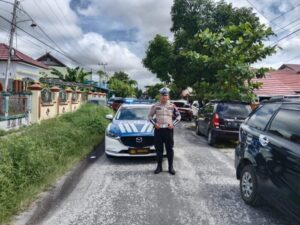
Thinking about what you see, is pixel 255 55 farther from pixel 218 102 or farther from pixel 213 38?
pixel 218 102

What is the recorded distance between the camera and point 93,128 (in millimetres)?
11844

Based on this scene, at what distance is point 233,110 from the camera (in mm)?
11414

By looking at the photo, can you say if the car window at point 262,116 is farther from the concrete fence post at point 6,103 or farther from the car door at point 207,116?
the concrete fence post at point 6,103

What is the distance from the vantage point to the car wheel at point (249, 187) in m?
4.98

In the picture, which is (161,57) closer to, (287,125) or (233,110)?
(233,110)

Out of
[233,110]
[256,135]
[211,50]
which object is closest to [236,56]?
[211,50]

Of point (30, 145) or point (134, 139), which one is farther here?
point (134, 139)

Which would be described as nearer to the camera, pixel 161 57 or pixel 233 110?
pixel 233 110

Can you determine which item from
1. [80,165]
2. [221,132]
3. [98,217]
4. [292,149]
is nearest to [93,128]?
[80,165]

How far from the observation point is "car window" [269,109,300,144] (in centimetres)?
405

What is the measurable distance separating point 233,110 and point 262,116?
621cm

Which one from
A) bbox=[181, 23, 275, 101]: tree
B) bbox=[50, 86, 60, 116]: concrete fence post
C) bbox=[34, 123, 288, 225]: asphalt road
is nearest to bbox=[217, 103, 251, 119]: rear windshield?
bbox=[181, 23, 275, 101]: tree

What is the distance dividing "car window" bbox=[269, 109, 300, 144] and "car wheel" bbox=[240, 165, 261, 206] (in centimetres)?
Answer: 81

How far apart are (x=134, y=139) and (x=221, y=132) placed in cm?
419
